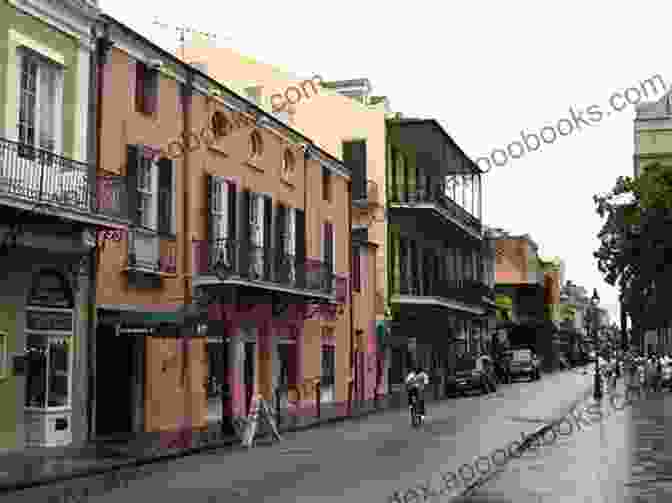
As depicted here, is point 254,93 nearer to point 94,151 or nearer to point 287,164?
point 287,164

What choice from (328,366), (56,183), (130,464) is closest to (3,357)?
(130,464)

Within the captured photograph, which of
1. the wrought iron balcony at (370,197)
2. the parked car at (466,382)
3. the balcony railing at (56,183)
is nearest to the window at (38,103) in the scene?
the balcony railing at (56,183)

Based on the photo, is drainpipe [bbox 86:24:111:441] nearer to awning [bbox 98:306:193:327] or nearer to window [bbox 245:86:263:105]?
awning [bbox 98:306:193:327]

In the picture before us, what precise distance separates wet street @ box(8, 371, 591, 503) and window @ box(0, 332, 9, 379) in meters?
3.35

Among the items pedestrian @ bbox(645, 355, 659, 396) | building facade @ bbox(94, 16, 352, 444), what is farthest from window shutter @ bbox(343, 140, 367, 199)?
pedestrian @ bbox(645, 355, 659, 396)

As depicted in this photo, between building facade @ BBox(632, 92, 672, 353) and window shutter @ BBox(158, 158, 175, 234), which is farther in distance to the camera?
building facade @ BBox(632, 92, 672, 353)

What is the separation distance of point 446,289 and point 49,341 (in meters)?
29.2

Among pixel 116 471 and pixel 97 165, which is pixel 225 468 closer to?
pixel 116 471

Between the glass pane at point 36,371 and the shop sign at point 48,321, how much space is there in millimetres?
204

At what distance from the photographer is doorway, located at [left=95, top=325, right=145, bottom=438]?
2089 cm

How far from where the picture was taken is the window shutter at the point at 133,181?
827 inches

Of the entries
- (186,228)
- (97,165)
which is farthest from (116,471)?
(186,228)

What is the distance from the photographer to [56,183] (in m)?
17.7

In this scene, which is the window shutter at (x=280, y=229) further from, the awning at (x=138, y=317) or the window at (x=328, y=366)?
the awning at (x=138, y=317)
